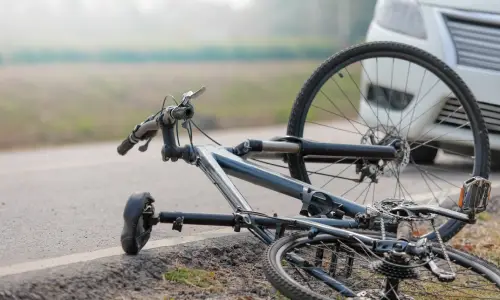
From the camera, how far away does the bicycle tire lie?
2779 mm

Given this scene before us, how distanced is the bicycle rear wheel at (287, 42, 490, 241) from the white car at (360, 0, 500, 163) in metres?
0.03

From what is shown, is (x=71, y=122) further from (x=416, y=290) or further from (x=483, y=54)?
(x=416, y=290)

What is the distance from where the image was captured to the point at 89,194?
5.58 meters

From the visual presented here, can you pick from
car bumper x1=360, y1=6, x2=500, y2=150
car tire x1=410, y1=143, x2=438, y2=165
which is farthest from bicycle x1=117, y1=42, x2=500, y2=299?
car tire x1=410, y1=143, x2=438, y2=165

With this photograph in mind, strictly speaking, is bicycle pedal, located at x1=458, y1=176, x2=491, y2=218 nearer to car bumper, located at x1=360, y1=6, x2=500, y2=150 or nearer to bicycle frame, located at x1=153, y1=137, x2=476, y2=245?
bicycle frame, located at x1=153, y1=137, x2=476, y2=245

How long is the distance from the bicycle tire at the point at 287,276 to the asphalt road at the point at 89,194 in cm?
104

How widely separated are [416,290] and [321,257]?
17.4 inches

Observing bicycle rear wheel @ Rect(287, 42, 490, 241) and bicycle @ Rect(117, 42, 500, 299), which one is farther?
bicycle rear wheel @ Rect(287, 42, 490, 241)

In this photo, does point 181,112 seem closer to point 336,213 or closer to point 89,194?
point 336,213

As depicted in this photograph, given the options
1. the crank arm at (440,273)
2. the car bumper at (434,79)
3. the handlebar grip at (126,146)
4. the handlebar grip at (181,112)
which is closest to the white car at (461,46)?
the car bumper at (434,79)

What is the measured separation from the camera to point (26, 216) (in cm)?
479

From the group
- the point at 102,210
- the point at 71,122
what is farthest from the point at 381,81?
the point at 71,122

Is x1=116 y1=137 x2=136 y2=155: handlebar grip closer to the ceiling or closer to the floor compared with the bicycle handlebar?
closer to the floor

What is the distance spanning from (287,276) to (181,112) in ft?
3.60
